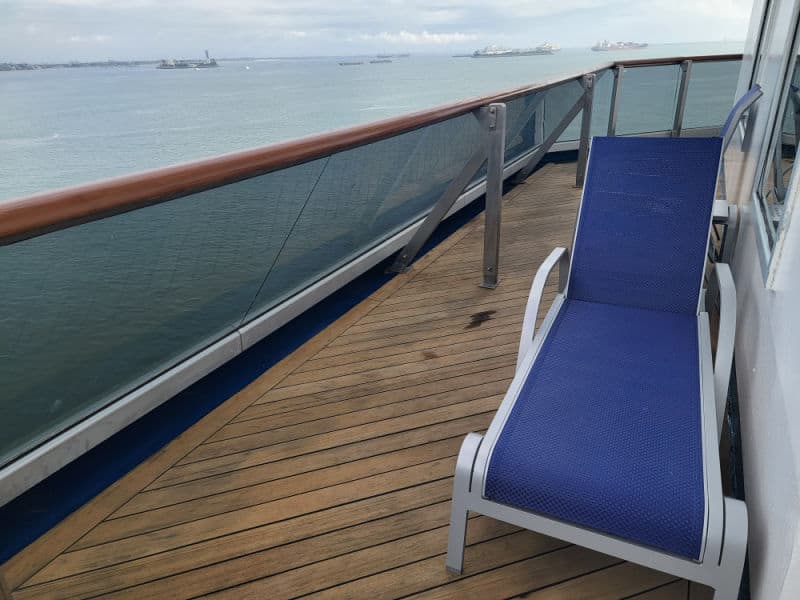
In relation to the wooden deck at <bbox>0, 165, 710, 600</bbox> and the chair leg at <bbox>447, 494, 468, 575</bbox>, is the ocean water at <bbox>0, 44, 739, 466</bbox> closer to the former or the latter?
the wooden deck at <bbox>0, 165, 710, 600</bbox>

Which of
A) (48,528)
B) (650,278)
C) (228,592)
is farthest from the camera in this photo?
(650,278)

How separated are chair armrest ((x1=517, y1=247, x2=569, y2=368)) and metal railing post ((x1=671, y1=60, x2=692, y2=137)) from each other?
5.62 meters

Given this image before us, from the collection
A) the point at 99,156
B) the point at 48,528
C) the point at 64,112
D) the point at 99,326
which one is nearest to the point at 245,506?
the point at 48,528

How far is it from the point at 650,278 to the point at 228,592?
1.89m

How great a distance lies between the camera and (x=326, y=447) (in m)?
2.18

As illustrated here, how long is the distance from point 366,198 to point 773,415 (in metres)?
2.26

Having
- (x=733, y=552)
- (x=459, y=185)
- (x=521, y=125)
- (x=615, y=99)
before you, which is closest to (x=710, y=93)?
(x=615, y=99)

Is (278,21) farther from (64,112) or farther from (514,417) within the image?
(514,417)

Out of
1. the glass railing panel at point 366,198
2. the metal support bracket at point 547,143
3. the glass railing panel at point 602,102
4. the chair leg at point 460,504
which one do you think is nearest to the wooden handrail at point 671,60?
the glass railing panel at point 602,102

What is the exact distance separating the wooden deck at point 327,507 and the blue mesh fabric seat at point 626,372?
35 cm

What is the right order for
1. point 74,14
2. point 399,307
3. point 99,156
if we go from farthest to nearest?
point 74,14 → point 99,156 → point 399,307

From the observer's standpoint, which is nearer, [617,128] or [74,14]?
[617,128]

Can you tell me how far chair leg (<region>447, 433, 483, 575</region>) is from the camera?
1.51 metres

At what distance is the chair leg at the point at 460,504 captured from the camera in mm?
1506
